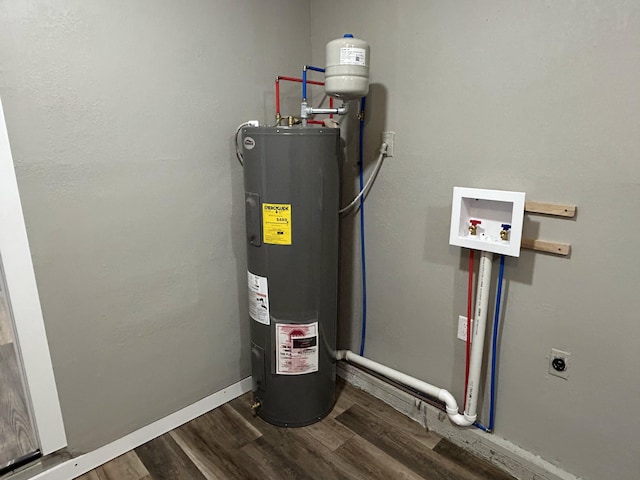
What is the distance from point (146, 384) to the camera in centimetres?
182

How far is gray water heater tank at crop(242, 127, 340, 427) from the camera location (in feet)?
5.36

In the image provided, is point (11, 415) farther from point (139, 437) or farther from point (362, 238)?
point (362, 238)

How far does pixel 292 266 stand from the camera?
→ 1.74 m

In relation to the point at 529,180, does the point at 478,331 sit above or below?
below

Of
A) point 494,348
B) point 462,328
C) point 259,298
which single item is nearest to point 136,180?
point 259,298

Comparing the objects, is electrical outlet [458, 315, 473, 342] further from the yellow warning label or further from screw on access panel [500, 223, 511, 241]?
the yellow warning label

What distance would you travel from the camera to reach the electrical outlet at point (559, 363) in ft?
4.88

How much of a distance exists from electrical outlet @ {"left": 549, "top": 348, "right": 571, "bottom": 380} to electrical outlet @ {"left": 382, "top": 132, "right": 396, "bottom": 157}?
1041 mm

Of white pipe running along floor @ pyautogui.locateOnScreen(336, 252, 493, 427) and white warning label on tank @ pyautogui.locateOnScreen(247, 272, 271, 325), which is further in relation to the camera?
white warning label on tank @ pyautogui.locateOnScreen(247, 272, 271, 325)

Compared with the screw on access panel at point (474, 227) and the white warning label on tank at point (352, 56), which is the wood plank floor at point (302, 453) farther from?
the white warning label on tank at point (352, 56)

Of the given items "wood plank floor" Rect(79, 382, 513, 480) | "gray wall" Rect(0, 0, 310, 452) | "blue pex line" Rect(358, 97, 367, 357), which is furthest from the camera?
"blue pex line" Rect(358, 97, 367, 357)

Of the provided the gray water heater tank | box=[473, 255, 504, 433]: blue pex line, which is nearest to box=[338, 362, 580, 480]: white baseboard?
box=[473, 255, 504, 433]: blue pex line

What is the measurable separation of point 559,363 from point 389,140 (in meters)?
1.13

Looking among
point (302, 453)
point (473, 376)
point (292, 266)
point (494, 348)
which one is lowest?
point (302, 453)
